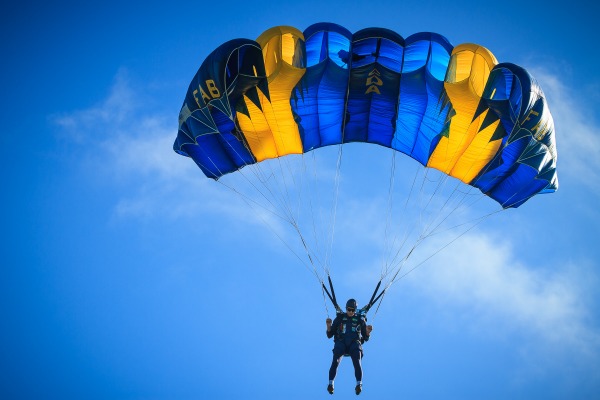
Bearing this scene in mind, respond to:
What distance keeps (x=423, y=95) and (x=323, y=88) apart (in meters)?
1.86

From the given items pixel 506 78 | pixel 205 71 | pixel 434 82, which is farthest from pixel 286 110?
pixel 506 78

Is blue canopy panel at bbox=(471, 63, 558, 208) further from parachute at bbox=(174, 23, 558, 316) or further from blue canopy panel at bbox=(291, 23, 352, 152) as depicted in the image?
blue canopy panel at bbox=(291, 23, 352, 152)

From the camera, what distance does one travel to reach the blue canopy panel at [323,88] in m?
11.8

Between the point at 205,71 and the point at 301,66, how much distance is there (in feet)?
5.63

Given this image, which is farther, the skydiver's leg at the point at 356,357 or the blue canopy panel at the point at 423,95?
the blue canopy panel at the point at 423,95

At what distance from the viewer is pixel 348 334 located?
432 inches

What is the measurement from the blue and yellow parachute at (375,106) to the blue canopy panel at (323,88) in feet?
0.07

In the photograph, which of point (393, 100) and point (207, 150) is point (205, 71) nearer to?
point (207, 150)

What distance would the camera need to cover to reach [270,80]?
12.2m

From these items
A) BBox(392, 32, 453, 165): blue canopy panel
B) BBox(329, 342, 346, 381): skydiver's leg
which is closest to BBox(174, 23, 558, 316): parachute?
BBox(392, 32, 453, 165): blue canopy panel

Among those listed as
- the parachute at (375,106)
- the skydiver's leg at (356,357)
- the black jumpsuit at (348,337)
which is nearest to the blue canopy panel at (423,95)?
the parachute at (375,106)

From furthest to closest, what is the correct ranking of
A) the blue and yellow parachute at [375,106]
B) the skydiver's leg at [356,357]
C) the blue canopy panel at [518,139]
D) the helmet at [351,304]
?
the blue and yellow parachute at [375,106] → the blue canopy panel at [518,139] → the helmet at [351,304] → the skydiver's leg at [356,357]

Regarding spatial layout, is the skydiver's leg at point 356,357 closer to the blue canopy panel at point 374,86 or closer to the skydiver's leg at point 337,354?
the skydiver's leg at point 337,354

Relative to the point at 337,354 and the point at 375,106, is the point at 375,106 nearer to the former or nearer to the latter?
the point at 375,106
